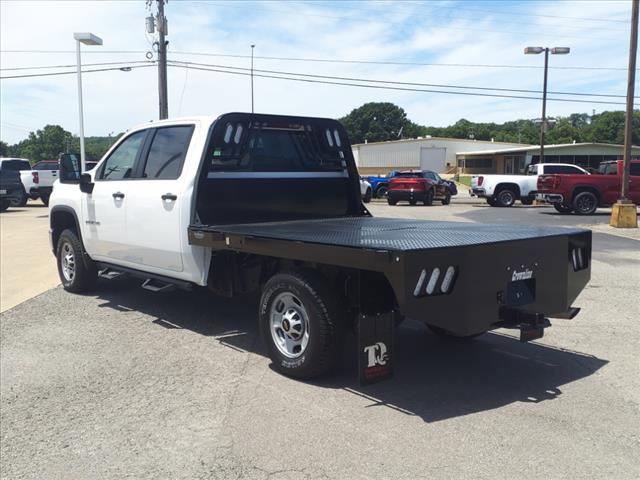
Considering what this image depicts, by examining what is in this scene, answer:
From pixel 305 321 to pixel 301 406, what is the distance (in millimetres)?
A: 652

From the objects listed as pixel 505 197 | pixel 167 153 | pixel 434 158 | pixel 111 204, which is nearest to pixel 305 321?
pixel 167 153

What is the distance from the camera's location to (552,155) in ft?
174

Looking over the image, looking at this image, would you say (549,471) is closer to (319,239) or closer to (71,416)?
(319,239)

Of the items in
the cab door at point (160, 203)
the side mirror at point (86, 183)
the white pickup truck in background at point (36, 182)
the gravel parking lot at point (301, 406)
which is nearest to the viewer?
the gravel parking lot at point (301, 406)

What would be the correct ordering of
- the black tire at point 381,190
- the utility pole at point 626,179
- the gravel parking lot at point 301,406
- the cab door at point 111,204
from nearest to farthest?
the gravel parking lot at point 301,406, the cab door at point 111,204, the utility pole at point 626,179, the black tire at point 381,190

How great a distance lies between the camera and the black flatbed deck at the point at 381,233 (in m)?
4.20

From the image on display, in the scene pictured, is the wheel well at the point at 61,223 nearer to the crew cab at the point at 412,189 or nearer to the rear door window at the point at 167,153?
the rear door window at the point at 167,153

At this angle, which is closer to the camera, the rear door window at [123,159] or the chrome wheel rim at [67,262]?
the rear door window at [123,159]

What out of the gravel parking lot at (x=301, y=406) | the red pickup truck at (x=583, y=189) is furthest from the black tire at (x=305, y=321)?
the red pickup truck at (x=583, y=189)

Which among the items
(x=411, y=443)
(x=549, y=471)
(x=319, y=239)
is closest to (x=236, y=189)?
(x=319, y=239)

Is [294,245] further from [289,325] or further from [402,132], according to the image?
[402,132]

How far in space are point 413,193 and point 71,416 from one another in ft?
76.2

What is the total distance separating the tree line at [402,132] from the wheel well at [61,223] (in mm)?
104759

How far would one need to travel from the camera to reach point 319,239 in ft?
14.7
